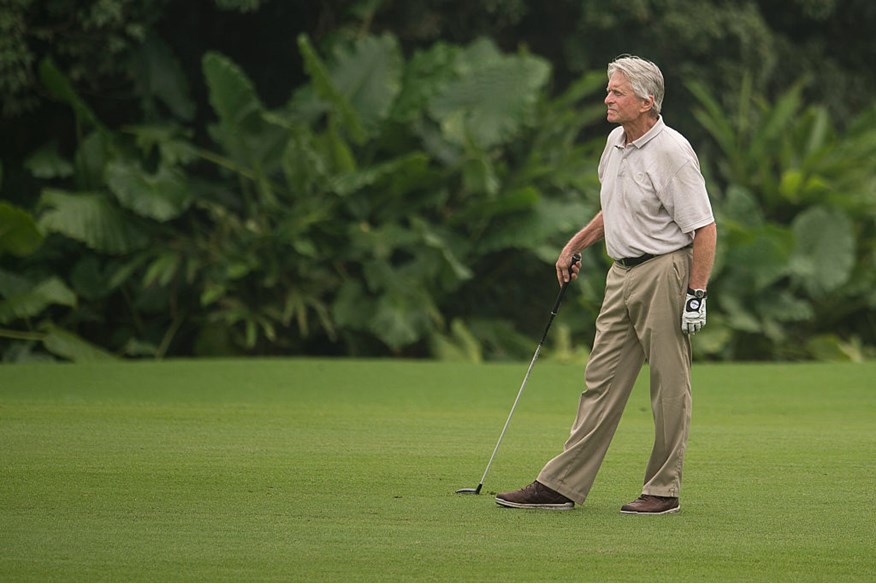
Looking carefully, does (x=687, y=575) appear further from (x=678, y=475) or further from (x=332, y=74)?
(x=332, y=74)

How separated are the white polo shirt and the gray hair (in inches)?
5.3

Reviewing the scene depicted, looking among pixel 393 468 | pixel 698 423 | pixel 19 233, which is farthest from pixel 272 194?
pixel 393 468

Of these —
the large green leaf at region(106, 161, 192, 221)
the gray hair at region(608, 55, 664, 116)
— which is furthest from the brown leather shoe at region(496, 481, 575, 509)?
the large green leaf at region(106, 161, 192, 221)

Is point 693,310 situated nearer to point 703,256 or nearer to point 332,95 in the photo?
point 703,256

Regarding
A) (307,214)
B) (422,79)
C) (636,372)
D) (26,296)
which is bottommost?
(636,372)

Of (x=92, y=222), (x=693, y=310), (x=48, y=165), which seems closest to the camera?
(x=693, y=310)

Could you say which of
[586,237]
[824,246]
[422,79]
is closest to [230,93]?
[422,79]

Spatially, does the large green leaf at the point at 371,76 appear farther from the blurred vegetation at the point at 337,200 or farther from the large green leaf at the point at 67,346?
the large green leaf at the point at 67,346

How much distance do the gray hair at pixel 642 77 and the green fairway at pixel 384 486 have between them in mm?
1801

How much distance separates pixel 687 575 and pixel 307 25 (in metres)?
17.0

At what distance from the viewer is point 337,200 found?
16688mm

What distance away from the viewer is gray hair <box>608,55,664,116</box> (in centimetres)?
587

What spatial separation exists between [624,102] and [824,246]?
13654 millimetres

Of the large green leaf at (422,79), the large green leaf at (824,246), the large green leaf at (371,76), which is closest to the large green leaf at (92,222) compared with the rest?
the large green leaf at (371,76)
